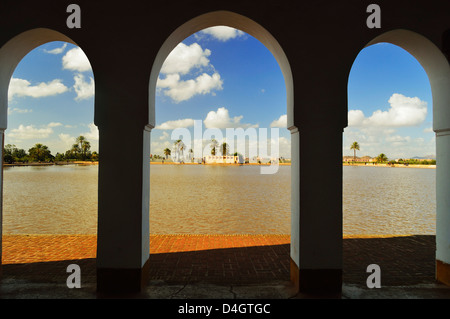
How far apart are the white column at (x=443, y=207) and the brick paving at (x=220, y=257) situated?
44cm

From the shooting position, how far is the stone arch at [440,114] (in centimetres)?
446

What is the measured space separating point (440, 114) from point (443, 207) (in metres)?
1.55

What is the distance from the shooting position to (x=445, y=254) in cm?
454

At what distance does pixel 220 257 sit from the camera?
6.01 m

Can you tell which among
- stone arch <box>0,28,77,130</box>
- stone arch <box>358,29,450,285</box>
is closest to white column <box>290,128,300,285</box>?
stone arch <box>358,29,450,285</box>

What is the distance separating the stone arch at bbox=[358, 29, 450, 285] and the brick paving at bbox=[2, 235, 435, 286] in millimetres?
777

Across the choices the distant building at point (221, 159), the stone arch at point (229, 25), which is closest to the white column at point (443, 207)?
the stone arch at point (229, 25)

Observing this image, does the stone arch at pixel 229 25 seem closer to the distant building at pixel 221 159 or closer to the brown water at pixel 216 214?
the brown water at pixel 216 214

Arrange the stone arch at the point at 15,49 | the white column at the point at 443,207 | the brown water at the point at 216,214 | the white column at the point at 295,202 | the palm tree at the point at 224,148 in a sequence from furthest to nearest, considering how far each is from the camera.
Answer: the palm tree at the point at 224,148
the brown water at the point at 216,214
the white column at the point at 443,207
the stone arch at the point at 15,49
the white column at the point at 295,202

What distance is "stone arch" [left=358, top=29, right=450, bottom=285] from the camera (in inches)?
176

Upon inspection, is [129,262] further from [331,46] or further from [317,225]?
[331,46]
